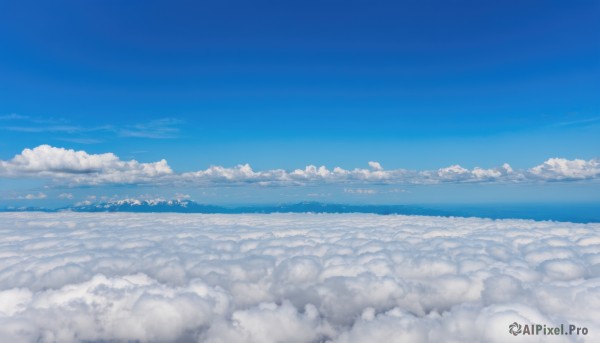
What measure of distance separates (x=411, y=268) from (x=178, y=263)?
118 metres

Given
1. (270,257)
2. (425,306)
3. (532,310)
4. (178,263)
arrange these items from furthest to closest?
(425,306) < (270,257) < (178,263) < (532,310)

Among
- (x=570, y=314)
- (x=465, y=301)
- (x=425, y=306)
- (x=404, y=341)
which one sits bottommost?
(x=404, y=341)

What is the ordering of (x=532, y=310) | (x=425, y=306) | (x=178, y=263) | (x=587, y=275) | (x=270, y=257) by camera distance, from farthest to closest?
1. (x=425, y=306)
2. (x=270, y=257)
3. (x=178, y=263)
4. (x=587, y=275)
5. (x=532, y=310)

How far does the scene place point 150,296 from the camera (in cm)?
17862

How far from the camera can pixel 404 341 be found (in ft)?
614

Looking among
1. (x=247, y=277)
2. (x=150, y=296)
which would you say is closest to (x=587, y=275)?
(x=247, y=277)

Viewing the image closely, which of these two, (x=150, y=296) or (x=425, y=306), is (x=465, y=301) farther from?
(x=150, y=296)

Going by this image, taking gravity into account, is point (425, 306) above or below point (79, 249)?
below

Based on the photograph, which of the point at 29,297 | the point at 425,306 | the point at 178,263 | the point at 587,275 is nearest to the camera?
the point at 587,275

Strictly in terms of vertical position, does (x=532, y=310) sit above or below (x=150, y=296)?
above

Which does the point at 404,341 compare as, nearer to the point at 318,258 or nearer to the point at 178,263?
the point at 318,258

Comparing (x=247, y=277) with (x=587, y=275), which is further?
(x=247, y=277)

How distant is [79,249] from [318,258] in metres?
145

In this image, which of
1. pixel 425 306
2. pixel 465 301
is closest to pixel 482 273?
pixel 465 301
